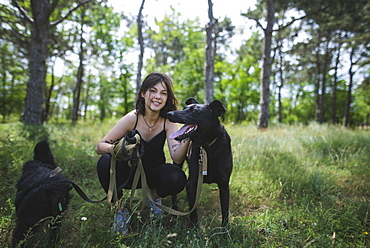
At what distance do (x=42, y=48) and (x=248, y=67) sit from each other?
12.0 metres

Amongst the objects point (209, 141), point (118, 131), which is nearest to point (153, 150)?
point (118, 131)

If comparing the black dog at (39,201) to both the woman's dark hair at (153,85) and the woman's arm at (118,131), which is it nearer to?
the woman's arm at (118,131)

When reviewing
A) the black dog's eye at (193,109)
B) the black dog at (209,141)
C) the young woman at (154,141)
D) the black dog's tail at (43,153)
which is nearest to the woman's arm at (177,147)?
the young woman at (154,141)

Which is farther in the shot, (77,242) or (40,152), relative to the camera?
(40,152)

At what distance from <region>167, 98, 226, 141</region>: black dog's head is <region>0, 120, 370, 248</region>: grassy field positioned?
0.89 m

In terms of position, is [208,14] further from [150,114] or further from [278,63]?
[278,63]

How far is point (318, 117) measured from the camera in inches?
512

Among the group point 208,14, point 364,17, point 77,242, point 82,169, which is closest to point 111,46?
point 208,14

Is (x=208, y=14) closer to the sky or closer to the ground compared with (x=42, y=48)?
closer to the sky

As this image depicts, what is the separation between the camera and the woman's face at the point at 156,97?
86.1 inches

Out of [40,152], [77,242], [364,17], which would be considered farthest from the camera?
[364,17]

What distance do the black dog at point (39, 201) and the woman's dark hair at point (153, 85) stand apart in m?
1.16

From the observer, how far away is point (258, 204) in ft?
8.54

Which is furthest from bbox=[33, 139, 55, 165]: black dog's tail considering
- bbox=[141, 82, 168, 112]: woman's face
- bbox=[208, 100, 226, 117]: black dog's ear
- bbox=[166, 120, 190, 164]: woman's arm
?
bbox=[208, 100, 226, 117]: black dog's ear
